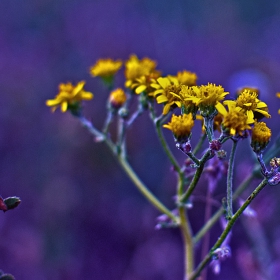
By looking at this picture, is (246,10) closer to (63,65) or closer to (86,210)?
(63,65)

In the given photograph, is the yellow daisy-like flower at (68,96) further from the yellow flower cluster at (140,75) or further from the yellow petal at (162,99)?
the yellow petal at (162,99)

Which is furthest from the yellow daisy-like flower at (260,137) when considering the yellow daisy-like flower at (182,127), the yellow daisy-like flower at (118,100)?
the yellow daisy-like flower at (118,100)

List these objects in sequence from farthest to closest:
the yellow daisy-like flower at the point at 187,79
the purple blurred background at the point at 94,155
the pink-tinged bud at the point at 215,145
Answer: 1. the purple blurred background at the point at 94,155
2. the yellow daisy-like flower at the point at 187,79
3. the pink-tinged bud at the point at 215,145

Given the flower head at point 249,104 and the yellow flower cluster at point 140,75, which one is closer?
the flower head at point 249,104

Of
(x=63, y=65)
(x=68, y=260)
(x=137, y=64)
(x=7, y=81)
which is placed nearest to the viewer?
(x=137, y=64)

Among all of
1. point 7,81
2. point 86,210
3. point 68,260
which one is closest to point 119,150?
point 68,260

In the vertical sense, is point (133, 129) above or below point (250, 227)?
above

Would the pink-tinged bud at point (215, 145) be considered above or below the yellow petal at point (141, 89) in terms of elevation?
below

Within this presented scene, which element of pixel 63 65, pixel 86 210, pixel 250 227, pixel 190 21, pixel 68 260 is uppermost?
pixel 190 21
